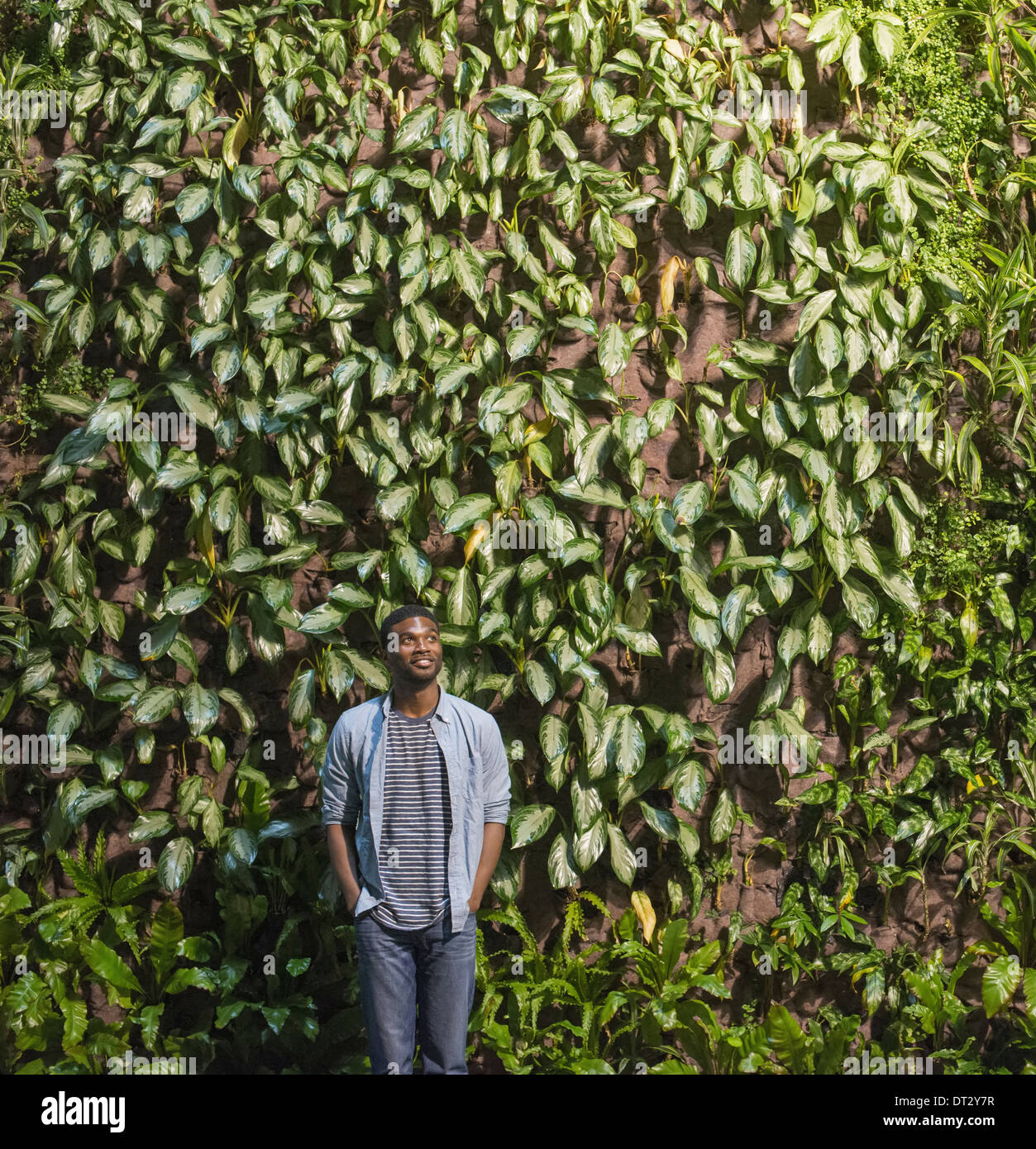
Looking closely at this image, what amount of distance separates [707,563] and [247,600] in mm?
1225

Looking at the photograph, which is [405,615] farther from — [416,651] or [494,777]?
[494,777]

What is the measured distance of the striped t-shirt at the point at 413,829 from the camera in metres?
2.06

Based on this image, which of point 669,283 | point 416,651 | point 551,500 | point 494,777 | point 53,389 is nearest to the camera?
point 416,651

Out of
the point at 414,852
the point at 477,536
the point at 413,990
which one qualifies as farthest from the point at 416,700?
the point at 477,536

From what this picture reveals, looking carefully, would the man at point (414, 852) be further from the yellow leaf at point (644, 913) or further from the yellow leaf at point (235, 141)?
the yellow leaf at point (235, 141)

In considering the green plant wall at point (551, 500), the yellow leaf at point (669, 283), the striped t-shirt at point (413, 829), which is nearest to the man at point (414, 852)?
the striped t-shirt at point (413, 829)

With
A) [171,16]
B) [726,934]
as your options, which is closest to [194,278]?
[171,16]

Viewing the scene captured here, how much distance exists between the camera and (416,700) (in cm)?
214

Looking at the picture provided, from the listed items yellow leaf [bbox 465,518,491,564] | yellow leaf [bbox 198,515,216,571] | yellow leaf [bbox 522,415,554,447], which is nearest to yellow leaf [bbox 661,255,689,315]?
yellow leaf [bbox 522,415,554,447]

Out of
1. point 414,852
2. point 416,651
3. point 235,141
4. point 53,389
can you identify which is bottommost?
point 414,852

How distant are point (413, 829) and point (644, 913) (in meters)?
0.91

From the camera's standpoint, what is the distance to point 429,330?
106 inches
